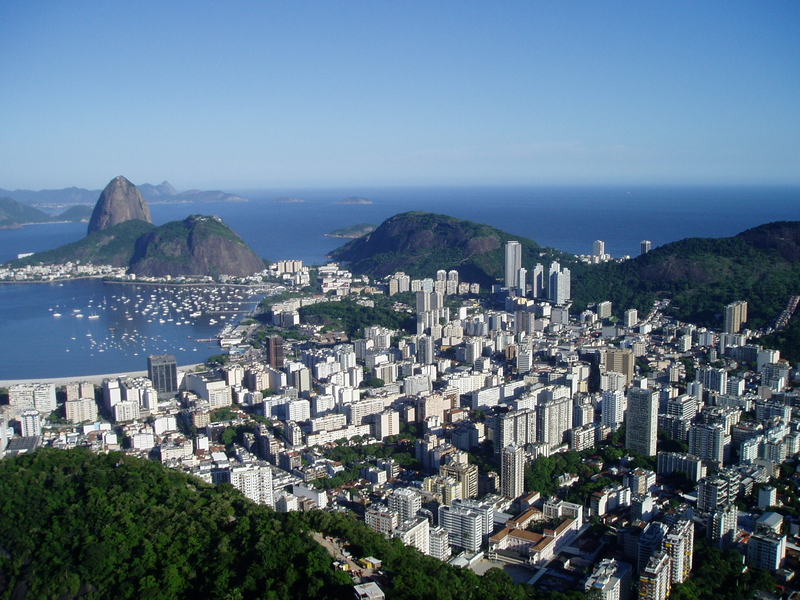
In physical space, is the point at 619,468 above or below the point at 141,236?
below

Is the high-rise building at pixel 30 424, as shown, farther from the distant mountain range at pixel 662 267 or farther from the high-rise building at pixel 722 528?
the distant mountain range at pixel 662 267

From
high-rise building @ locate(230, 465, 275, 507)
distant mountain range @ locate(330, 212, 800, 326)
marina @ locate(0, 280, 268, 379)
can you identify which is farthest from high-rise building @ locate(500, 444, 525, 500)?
distant mountain range @ locate(330, 212, 800, 326)

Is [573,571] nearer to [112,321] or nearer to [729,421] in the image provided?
[729,421]

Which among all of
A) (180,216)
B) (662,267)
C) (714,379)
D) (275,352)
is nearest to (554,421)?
(714,379)

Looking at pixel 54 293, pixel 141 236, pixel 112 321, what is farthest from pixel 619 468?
pixel 141 236

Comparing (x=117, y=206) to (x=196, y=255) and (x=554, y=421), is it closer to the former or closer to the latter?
(x=196, y=255)

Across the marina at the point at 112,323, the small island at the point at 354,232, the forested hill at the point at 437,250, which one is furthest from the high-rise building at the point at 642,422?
the small island at the point at 354,232
